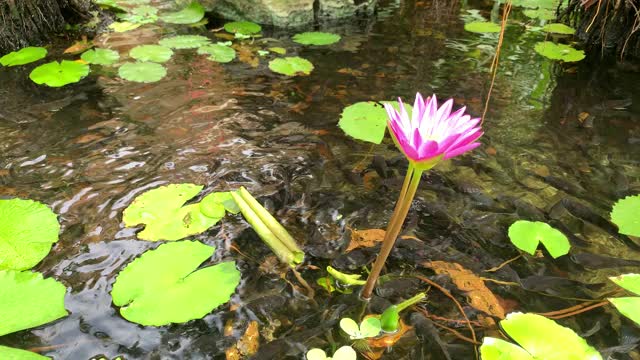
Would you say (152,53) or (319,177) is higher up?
(152,53)

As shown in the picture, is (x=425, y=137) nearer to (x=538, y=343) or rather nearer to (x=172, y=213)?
(x=538, y=343)

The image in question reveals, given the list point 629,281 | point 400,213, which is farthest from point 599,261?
point 400,213

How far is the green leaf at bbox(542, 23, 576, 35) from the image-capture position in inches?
142

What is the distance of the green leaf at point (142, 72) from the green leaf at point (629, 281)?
8.29ft

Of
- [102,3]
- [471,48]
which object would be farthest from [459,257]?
[102,3]

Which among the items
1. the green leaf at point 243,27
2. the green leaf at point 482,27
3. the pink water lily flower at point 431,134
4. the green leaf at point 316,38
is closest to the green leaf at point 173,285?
the pink water lily flower at point 431,134

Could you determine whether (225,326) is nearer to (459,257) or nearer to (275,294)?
(275,294)

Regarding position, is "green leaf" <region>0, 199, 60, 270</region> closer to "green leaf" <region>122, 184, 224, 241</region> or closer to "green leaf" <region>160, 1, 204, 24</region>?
"green leaf" <region>122, 184, 224, 241</region>

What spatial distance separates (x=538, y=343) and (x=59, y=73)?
2.86 m

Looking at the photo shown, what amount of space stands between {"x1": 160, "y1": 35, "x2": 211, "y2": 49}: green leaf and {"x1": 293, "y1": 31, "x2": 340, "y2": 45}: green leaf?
0.68 m

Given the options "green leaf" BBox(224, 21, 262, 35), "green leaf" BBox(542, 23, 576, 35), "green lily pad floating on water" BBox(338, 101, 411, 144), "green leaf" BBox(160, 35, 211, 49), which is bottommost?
"green lily pad floating on water" BBox(338, 101, 411, 144)

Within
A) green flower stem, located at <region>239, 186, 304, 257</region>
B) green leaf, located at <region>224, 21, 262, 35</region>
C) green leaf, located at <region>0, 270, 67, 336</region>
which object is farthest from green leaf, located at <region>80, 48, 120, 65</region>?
green leaf, located at <region>0, 270, 67, 336</region>

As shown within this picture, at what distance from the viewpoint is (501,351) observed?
1165 millimetres

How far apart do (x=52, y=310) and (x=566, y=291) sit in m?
1.58
